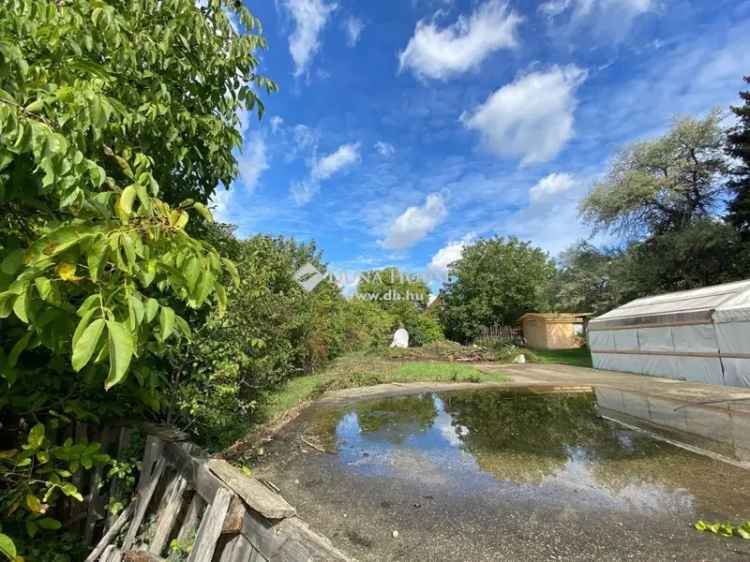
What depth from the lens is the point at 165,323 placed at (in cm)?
98

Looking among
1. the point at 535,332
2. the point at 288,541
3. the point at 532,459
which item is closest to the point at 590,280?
the point at 535,332

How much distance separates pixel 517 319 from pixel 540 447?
19977mm

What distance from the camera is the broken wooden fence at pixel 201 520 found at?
4.64 ft

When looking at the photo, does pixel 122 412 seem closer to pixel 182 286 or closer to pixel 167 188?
pixel 167 188

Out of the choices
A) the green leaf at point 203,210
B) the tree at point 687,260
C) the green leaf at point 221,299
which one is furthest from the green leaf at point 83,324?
the tree at point 687,260

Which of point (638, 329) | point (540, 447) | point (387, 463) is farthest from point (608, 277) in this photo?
point (387, 463)

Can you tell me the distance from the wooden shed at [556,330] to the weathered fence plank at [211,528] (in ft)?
76.8

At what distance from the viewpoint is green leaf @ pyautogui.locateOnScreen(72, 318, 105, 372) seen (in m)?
0.79

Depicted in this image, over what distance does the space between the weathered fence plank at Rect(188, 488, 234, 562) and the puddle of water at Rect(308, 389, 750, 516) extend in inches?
109

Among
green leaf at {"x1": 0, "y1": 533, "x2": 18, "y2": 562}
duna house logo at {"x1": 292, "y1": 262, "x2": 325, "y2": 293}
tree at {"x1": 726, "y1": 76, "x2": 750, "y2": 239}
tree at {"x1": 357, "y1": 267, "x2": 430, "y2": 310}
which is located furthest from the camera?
tree at {"x1": 357, "y1": 267, "x2": 430, "y2": 310}

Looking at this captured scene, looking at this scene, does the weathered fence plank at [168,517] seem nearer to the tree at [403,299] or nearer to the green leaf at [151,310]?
the green leaf at [151,310]

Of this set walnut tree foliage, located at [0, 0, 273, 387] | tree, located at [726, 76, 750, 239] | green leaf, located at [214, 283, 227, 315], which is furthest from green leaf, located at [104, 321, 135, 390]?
tree, located at [726, 76, 750, 239]

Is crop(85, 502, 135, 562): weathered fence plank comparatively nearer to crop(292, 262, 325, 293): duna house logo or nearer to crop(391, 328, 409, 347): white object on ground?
crop(292, 262, 325, 293): duna house logo

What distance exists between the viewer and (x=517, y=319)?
23875 millimetres
